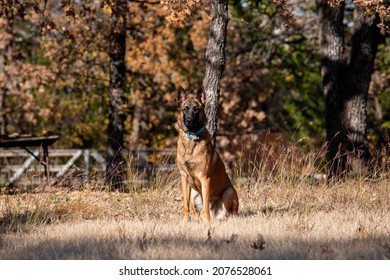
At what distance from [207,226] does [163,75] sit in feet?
45.8

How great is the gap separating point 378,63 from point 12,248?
18700 mm

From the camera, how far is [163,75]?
2130cm

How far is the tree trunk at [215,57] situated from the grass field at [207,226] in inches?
50.4

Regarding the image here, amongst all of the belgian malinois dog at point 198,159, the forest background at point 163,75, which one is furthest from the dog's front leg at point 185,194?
the forest background at point 163,75

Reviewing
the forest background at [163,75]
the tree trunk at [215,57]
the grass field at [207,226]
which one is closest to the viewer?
the grass field at [207,226]

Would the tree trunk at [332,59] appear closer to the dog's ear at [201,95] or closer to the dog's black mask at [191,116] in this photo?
the dog's ear at [201,95]

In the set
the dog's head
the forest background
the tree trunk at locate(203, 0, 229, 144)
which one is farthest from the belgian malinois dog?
the forest background

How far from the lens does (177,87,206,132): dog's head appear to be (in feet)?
26.2

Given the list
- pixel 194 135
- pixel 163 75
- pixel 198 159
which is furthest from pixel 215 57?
pixel 163 75

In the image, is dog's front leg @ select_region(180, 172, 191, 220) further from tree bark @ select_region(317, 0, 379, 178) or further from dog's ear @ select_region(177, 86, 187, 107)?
tree bark @ select_region(317, 0, 379, 178)

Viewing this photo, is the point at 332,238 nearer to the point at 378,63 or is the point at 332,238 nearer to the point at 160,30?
the point at 160,30

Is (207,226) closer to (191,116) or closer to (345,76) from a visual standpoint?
(191,116)

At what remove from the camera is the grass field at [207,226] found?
6.46 meters

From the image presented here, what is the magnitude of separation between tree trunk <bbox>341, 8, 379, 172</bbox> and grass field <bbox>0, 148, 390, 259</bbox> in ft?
11.2
